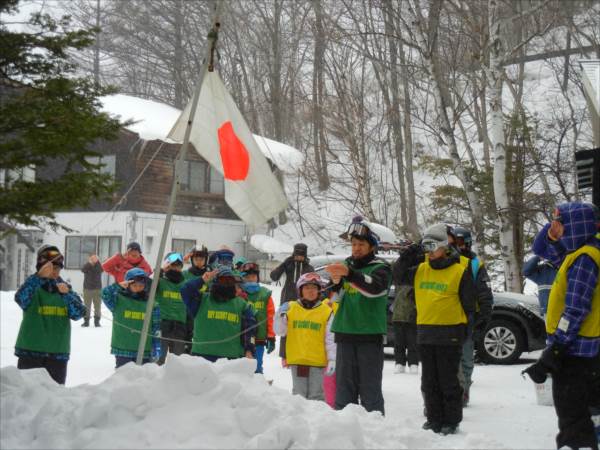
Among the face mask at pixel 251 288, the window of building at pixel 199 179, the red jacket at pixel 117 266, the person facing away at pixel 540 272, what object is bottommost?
the face mask at pixel 251 288

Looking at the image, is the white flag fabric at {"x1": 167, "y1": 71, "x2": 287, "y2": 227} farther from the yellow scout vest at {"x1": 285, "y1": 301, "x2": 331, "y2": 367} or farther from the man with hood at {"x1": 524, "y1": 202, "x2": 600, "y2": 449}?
the man with hood at {"x1": 524, "y1": 202, "x2": 600, "y2": 449}

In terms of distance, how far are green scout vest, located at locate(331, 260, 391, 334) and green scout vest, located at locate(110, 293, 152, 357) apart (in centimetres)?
289

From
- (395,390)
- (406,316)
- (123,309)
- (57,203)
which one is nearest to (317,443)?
(57,203)

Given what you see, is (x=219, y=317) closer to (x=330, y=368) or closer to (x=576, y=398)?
(x=330, y=368)

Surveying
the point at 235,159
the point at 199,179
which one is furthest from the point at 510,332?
the point at 199,179

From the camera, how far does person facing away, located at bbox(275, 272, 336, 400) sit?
811 cm

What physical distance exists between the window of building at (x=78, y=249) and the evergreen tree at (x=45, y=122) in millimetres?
26960

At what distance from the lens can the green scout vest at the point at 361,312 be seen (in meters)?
7.09

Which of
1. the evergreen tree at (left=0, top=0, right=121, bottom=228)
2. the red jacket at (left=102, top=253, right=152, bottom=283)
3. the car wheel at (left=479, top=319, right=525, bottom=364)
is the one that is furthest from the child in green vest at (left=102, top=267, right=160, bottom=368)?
the car wheel at (left=479, top=319, right=525, bottom=364)

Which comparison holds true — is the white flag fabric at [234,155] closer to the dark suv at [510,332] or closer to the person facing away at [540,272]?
the person facing away at [540,272]

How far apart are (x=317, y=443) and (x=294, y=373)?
3219 mm

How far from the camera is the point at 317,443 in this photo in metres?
5.02

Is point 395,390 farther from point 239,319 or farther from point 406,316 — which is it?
point 239,319

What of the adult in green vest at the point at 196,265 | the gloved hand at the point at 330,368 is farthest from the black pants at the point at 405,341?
the gloved hand at the point at 330,368
